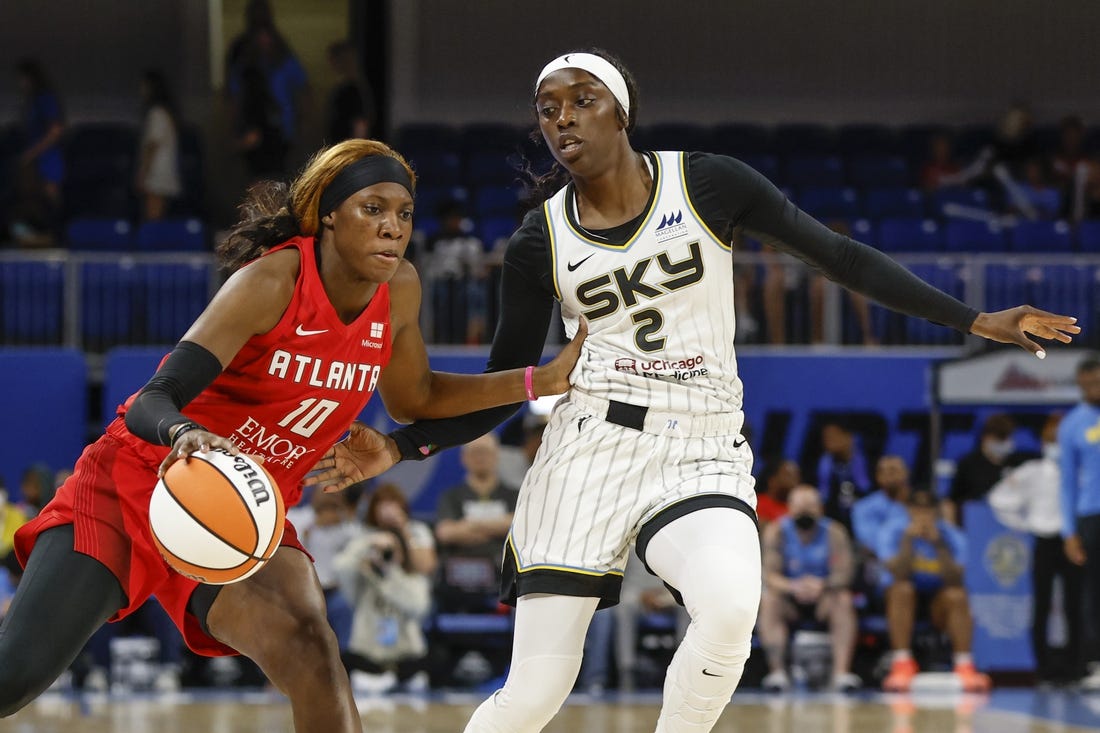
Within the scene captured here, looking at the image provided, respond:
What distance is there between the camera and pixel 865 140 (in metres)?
15.0

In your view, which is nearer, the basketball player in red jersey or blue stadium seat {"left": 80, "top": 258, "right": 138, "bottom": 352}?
the basketball player in red jersey

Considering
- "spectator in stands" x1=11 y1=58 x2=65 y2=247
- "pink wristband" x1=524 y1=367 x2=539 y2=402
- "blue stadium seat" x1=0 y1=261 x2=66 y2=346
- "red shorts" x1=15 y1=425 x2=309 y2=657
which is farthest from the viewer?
"spectator in stands" x1=11 y1=58 x2=65 y2=247

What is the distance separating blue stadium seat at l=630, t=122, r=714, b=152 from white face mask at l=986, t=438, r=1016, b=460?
477 centimetres

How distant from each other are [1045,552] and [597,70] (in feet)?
22.5

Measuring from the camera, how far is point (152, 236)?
12664 mm

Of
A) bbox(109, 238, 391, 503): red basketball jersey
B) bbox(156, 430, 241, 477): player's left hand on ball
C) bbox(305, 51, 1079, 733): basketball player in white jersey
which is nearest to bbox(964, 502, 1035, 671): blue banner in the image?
bbox(305, 51, 1079, 733): basketball player in white jersey

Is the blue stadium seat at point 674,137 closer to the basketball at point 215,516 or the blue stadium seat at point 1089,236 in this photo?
the blue stadium seat at point 1089,236

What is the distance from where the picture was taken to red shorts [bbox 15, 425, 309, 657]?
4.12m

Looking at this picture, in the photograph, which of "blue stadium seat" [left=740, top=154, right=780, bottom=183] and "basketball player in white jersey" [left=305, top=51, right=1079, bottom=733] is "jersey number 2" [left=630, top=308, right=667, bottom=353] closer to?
"basketball player in white jersey" [left=305, top=51, right=1079, bottom=733]

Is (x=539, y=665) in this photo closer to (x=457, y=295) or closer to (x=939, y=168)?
(x=457, y=295)

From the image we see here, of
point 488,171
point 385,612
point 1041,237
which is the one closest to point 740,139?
point 488,171

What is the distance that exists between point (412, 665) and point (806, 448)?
3362mm

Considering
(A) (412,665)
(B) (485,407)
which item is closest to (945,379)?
(A) (412,665)

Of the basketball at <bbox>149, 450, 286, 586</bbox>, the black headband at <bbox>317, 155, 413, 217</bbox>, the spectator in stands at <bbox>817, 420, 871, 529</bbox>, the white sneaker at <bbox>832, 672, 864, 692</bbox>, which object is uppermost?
the black headband at <bbox>317, 155, 413, 217</bbox>
